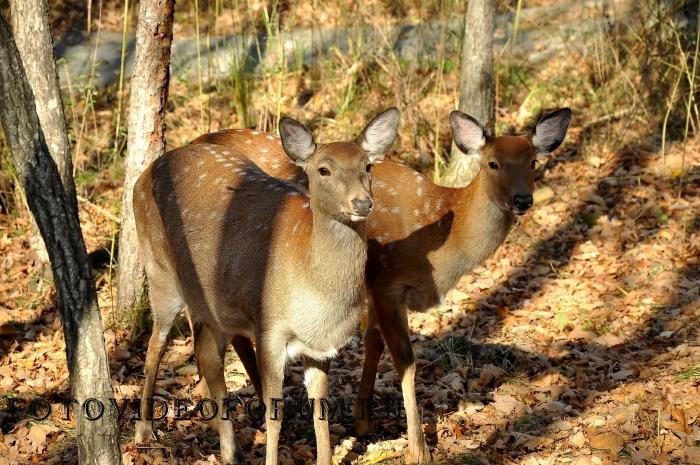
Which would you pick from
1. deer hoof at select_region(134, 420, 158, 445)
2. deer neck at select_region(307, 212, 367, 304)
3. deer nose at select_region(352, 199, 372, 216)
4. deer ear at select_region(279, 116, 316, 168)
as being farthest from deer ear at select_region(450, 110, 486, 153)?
deer hoof at select_region(134, 420, 158, 445)

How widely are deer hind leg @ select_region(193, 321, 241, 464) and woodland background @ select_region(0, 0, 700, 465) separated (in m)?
0.13

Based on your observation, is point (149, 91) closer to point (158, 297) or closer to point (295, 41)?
point (158, 297)

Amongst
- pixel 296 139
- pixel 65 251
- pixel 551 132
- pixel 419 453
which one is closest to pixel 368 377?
pixel 419 453

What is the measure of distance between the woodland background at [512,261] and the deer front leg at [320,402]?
1.62ft

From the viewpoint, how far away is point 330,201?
16.3 ft

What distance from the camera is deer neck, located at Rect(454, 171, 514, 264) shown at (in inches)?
246

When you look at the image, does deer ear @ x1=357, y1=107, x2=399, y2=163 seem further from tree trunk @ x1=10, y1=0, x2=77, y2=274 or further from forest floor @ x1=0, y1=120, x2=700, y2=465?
tree trunk @ x1=10, y1=0, x2=77, y2=274

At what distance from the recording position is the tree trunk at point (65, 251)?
4.46 metres

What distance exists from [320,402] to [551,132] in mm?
2495

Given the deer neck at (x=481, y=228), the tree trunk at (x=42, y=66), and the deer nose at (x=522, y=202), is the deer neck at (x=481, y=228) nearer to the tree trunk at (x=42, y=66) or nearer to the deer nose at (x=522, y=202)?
the deer nose at (x=522, y=202)

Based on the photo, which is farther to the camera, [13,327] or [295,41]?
[295,41]

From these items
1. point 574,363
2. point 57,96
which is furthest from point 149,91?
point 574,363

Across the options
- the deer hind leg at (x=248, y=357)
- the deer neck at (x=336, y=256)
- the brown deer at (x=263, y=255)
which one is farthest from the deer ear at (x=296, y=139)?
the deer hind leg at (x=248, y=357)

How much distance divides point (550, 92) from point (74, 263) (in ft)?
25.6
